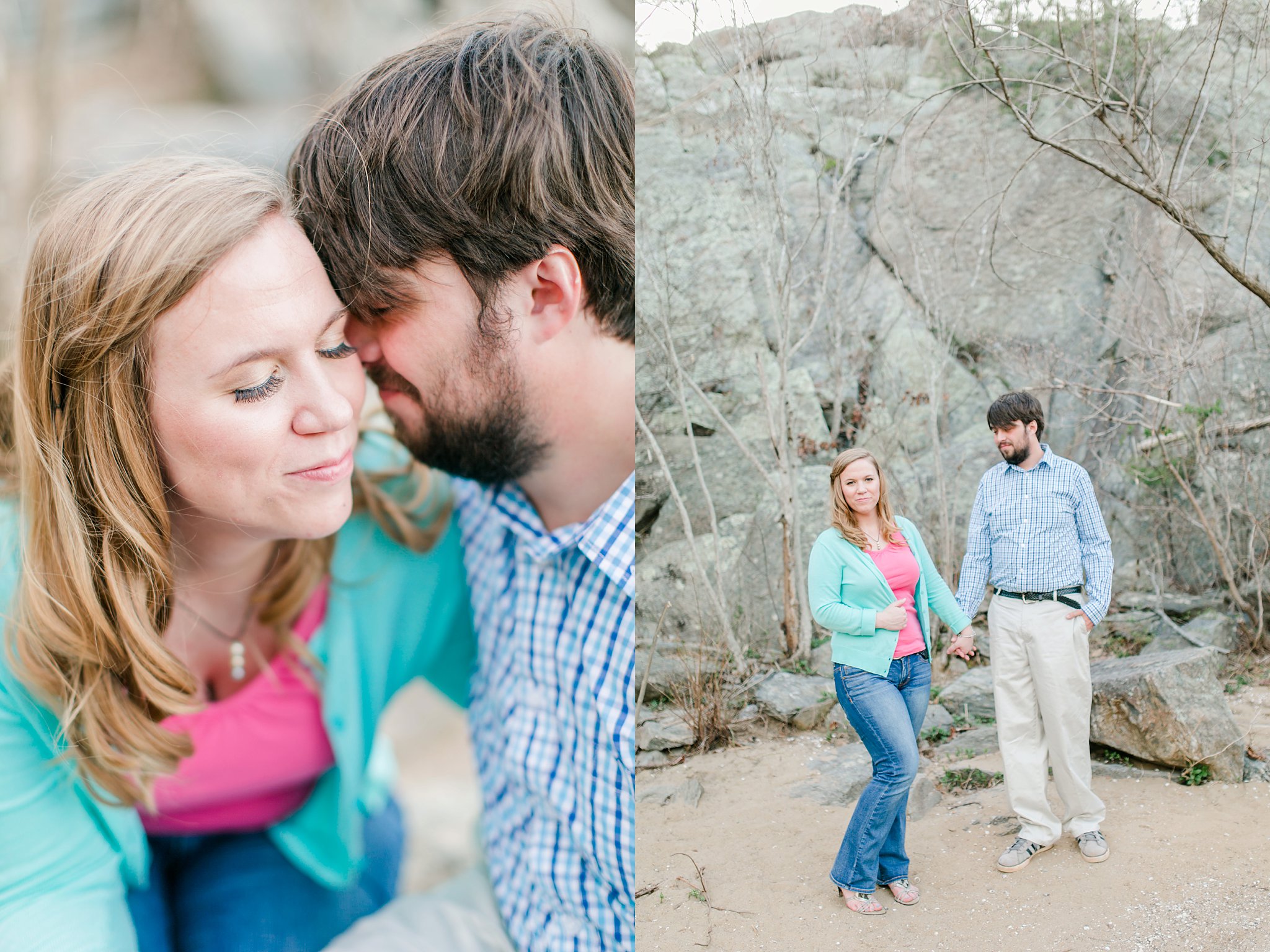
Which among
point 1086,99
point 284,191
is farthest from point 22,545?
point 1086,99

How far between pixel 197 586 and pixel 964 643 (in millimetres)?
1764

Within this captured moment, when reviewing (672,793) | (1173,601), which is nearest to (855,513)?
(1173,601)

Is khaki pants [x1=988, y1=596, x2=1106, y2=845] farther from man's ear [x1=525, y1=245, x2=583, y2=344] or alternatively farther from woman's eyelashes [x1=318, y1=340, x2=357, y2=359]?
woman's eyelashes [x1=318, y1=340, x2=357, y2=359]

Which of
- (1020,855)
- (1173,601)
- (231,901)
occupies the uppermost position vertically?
(1173,601)

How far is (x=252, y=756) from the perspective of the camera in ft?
5.52

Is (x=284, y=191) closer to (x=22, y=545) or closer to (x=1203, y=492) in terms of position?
(x=22, y=545)

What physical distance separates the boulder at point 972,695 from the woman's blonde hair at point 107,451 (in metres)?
1.79

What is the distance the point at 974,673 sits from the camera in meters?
2.27

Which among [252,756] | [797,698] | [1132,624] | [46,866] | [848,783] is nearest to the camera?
[46,866]

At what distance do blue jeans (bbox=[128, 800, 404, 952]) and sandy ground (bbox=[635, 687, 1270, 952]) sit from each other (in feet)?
3.15

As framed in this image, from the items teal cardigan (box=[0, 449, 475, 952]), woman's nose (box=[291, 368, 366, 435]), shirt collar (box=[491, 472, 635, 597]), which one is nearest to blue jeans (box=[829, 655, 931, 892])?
shirt collar (box=[491, 472, 635, 597])

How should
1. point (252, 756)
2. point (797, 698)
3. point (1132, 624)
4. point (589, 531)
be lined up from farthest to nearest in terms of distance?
point (797, 698), point (1132, 624), point (589, 531), point (252, 756)

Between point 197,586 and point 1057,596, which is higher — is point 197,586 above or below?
above

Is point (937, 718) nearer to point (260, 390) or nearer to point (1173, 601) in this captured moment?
point (1173, 601)
